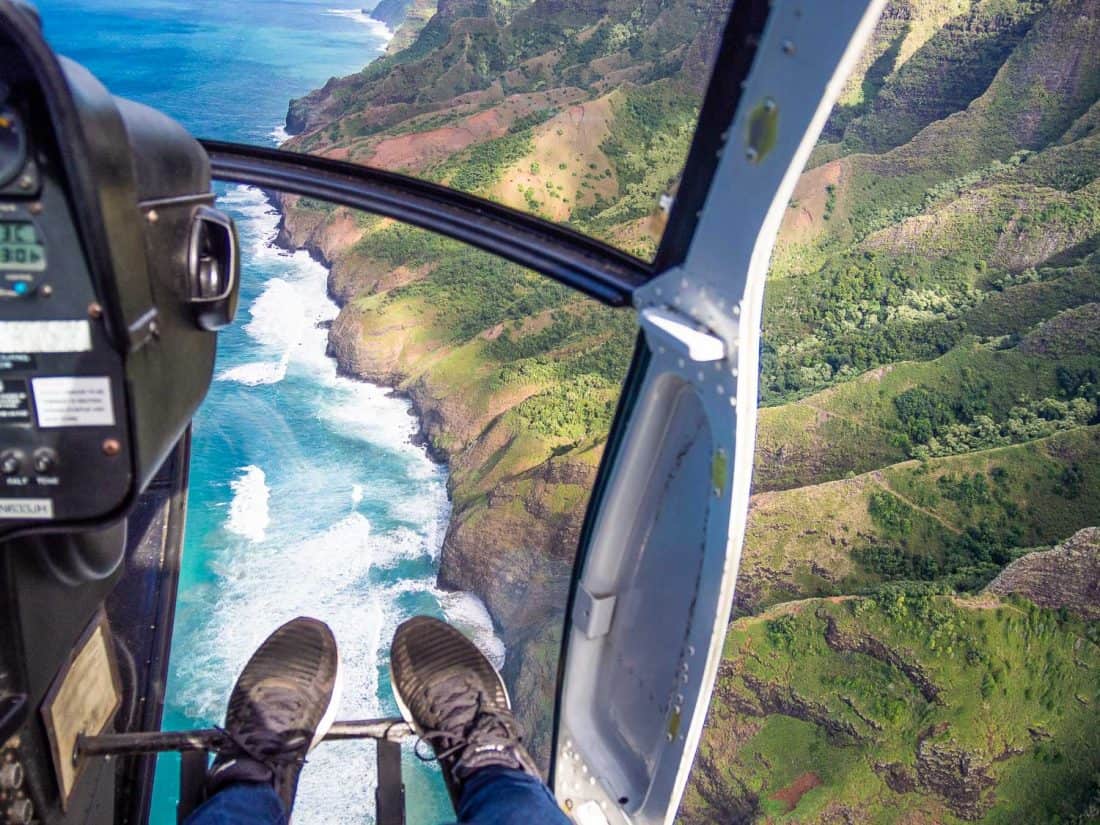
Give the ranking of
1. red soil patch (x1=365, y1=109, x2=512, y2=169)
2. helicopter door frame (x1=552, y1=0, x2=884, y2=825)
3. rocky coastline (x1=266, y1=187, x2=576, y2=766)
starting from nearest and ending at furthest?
helicopter door frame (x1=552, y1=0, x2=884, y2=825) → rocky coastline (x1=266, y1=187, x2=576, y2=766) → red soil patch (x1=365, y1=109, x2=512, y2=169)

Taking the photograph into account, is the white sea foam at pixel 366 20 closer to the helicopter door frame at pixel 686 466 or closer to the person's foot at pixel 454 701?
the person's foot at pixel 454 701

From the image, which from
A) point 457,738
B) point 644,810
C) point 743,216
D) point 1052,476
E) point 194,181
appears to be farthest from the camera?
point 1052,476

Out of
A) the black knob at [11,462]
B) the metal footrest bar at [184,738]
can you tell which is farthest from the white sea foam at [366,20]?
the black knob at [11,462]

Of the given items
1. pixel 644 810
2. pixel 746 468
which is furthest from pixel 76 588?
pixel 746 468

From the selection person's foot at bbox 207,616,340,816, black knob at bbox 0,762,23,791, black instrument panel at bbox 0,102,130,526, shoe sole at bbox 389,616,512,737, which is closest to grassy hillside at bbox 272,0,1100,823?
shoe sole at bbox 389,616,512,737

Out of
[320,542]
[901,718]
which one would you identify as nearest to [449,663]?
[901,718]

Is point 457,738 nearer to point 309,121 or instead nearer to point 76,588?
point 76,588

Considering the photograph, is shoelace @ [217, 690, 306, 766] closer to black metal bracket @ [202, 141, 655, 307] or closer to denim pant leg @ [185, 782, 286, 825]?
denim pant leg @ [185, 782, 286, 825]
